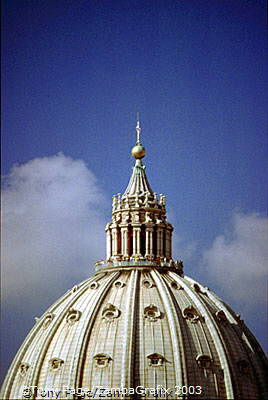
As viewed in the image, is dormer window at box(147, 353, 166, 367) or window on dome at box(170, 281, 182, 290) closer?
dormer window at box(147, 353, 166, 367)

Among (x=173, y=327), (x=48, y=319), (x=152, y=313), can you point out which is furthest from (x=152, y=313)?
(x=48, y=319)

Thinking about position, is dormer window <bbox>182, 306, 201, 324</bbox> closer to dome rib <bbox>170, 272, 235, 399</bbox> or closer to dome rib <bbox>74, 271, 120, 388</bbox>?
dome rib <bbox>170, 272, 235, 399</bbox>

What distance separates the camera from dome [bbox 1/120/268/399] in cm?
10394

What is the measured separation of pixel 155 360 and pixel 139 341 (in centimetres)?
258

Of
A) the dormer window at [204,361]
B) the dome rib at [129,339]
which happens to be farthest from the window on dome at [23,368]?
the dormer window at [204,361]

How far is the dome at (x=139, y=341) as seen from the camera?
4092 inches

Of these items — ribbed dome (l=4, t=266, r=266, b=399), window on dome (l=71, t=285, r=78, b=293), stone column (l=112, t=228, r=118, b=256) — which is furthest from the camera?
stone column (l=112, t=228, r=118, b=256)

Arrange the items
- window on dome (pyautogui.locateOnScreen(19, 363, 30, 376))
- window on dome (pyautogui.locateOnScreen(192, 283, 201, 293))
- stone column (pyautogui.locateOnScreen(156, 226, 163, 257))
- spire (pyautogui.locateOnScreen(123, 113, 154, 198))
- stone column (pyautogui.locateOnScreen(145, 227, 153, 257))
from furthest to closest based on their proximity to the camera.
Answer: spire (pyautogui.locateOnScreen(123, 113, 154, 198))
stone column (pyautogui.locateOnScreen(156, 226, 163, 257))
stone column (pyautogui.locateOnScreen(145, 227, 153, 257))
window on dome (pyautogui.locateOnScreen(192, 283, 201, 293))
window on dome (pyautogui.locateOnScreen(19, 363, 30, 376))

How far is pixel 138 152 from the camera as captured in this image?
124 metres

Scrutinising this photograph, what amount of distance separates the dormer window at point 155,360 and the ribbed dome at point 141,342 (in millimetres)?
90

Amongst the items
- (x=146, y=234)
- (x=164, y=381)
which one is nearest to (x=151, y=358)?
(x=164, y=381)

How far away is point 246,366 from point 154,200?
2210cm

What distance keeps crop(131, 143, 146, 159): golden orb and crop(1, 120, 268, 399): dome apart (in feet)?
30.0

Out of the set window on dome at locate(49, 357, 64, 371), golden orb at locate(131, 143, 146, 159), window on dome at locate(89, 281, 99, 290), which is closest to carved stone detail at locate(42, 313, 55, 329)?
window on dome at locate(89, 281, 99, 290)
